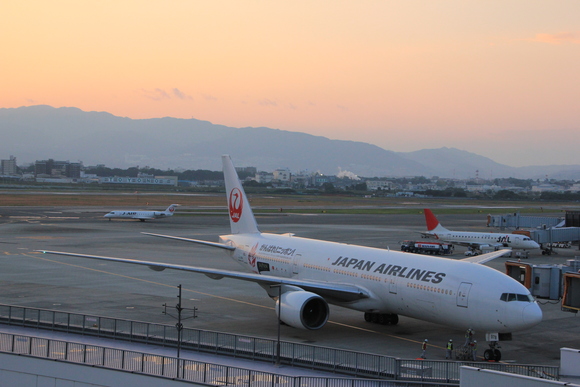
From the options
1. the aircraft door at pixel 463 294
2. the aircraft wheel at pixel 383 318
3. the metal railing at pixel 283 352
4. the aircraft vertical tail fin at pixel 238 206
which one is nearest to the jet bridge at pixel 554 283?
the aircraft door at pixel 463 294

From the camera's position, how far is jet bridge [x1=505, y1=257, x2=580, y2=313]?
91.7ft

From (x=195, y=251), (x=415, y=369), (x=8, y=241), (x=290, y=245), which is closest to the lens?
(x=415, y=369)

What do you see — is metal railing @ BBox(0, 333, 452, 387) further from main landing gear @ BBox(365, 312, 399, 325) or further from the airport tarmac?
main landing gear @ BBox(365, 312, 399, 325)

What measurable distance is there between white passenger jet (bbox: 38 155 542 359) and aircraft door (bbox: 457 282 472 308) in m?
0.02

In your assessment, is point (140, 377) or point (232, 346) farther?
point (232, 346)

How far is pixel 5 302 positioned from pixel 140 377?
1920cm

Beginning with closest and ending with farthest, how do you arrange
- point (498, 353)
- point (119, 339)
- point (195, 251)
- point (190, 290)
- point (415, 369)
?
point (415, 369), point (498, 353), point (119, 339), point (190, 290), point (195, 251)

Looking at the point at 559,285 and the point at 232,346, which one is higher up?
the point at 559,285

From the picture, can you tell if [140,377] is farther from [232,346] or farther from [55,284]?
[55,284]

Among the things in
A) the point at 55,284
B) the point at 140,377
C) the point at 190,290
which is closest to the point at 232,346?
the point at 140,377

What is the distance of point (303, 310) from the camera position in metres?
29.6

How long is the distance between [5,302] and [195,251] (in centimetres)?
2955

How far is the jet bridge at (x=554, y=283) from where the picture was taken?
28.0m

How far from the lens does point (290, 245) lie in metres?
37.3
